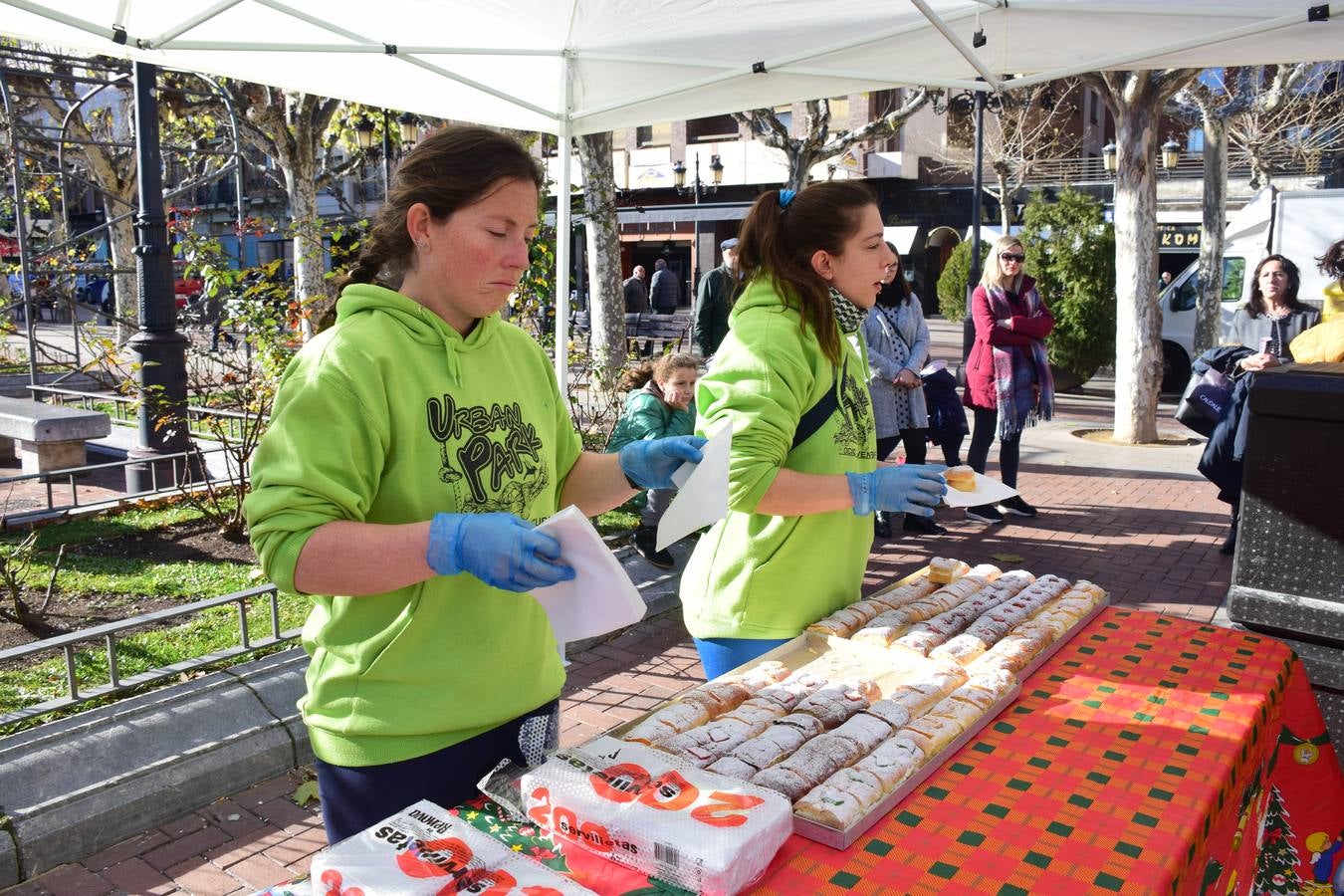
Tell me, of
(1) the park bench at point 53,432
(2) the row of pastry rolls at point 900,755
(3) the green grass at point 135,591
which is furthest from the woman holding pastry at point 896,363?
(1) the park bench at point 53,432

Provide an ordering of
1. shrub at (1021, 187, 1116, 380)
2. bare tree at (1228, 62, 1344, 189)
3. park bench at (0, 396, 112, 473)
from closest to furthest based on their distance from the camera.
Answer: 1. park bench at (0, 396, 112, 473)
2. shrub at (1021, 187, 1116, 380)
3. bare tree at (1228, 62, 1344, 189)

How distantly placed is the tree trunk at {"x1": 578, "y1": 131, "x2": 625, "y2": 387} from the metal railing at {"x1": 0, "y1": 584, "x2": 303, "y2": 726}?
16.0ft

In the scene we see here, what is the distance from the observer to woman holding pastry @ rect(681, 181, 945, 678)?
7.35 feet

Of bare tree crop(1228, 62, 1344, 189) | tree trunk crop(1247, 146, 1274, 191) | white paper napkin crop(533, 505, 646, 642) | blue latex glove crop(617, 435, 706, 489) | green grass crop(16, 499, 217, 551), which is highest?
bare tree crop(1228, 62, 1344, 189)

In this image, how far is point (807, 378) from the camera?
2.32m

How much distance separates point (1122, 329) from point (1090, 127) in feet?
102

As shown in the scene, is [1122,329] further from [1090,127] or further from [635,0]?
[1090,127]

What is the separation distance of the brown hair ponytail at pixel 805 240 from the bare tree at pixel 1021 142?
2528 cm

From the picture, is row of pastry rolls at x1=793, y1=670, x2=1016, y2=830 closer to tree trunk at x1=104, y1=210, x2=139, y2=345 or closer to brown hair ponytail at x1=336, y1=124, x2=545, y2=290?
brown hair ponytail at x1=336, y1=124, x2=545, y2=290

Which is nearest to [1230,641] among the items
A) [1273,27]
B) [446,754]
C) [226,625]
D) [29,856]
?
[446,754]

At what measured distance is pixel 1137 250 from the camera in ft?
32.8

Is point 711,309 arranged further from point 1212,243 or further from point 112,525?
point 1212,243

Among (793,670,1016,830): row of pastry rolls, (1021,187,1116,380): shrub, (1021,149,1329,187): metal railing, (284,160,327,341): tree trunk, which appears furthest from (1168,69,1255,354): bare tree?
(1021,149,1329,187): metal railing

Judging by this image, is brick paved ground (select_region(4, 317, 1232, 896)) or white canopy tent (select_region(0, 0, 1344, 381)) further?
white canopy tent (select_region(0, 0, 1344, 381))
